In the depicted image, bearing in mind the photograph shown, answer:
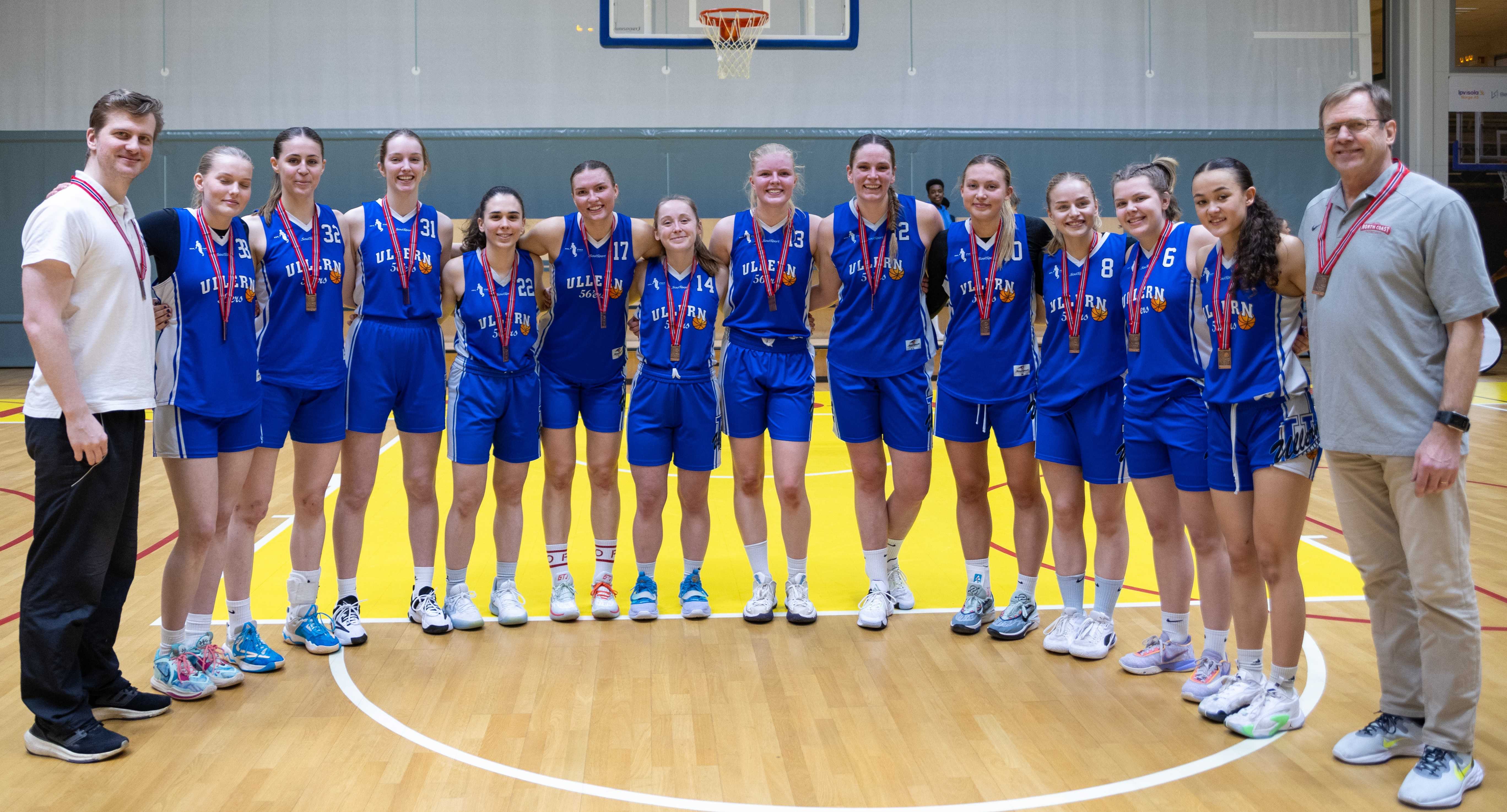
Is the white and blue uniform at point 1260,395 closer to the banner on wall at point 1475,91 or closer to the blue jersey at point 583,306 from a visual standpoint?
the blue jersey at point 583,306

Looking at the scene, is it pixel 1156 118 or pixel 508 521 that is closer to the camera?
pixel 508 521

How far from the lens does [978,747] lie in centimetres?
309

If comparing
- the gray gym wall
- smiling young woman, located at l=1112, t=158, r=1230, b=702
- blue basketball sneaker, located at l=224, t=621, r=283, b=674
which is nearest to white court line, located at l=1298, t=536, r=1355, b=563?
smiling young woman, located at l=1112, t=158, r=1230, b=702

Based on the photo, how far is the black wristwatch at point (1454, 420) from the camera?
2.57 metres

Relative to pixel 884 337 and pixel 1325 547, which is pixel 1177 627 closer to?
pixel 884 337

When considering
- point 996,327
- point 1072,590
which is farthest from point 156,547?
point 1072,590

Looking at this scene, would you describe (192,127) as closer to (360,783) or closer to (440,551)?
(440,551)

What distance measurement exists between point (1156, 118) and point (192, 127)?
12.5 meters

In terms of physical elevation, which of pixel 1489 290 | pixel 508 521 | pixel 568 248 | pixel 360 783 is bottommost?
pixel 360 783

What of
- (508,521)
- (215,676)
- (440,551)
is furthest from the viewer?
(440,551)

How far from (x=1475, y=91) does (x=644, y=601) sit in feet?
48.5

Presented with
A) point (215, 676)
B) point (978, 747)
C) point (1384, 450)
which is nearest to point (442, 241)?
point (215, 676)

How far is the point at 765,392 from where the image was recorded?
4324mm

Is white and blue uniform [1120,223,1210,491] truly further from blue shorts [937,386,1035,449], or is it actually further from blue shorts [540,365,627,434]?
blue shorts [540,365,627,434]
